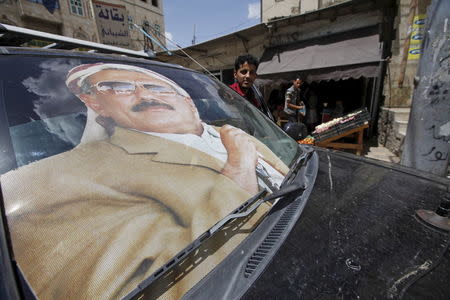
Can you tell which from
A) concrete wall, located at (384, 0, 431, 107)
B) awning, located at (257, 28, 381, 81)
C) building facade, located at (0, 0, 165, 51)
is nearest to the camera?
concrete wall, located at (384, 0, 431, 107)

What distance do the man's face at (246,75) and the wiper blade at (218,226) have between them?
2294 mm

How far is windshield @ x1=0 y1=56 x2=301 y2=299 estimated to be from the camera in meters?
0.59

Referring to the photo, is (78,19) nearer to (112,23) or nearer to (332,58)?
(112,23)

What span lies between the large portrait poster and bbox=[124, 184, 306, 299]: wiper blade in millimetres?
17602

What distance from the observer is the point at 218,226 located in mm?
758

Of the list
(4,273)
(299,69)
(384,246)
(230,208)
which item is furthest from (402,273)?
(299,69)

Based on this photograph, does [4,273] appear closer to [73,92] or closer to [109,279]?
[109,279]

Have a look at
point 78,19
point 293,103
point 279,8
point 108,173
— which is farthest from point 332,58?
point 78,19

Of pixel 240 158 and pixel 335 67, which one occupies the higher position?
pixel 335 67

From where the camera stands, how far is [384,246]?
79cm

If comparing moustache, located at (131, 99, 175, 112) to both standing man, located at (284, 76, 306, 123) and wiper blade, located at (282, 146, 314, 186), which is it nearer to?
wiper blade, located at (282, 146, 314, 186)

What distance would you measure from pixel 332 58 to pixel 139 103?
6.62 m

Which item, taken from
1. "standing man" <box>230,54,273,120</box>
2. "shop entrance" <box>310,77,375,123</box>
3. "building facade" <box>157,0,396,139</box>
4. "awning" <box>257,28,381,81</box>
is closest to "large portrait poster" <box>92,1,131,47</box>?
"building facade" <box>157,0,396,139</box>

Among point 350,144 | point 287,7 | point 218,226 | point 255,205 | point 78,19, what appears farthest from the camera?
point 78,19
